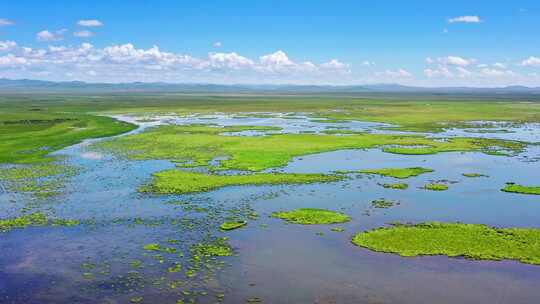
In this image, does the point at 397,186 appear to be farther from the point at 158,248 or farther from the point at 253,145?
the point at 253,145

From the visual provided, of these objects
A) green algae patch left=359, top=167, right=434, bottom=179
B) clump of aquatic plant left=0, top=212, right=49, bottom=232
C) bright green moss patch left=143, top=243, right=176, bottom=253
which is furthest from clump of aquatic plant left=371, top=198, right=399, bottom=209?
clump of aquatic plant left=0, top=212, right=49, bottom=232

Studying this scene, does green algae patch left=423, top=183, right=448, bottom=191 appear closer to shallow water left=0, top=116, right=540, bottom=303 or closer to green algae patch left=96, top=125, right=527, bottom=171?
shallow water left=0, top=116, right=540, bottom=303

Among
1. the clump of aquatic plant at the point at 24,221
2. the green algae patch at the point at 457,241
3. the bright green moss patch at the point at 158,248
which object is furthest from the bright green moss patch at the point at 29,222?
the green algae patch at the point at 457,241

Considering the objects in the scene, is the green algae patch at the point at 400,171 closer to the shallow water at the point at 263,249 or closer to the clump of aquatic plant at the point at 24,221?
the shallow water at the point at 263,249

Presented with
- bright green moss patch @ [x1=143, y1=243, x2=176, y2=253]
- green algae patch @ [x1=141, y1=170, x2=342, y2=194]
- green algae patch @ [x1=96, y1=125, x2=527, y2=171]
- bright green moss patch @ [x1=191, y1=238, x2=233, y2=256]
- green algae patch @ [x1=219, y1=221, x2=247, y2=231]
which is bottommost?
bright green moss patch @ [x1=143, y1=243, x2=176, y2=253]

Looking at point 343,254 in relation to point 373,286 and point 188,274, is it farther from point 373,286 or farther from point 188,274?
point 188,274

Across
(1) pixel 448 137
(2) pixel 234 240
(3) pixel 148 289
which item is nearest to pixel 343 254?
(2) pixel 234 240

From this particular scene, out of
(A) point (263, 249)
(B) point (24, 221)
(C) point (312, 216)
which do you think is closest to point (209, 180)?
(C) point (312, 216)
